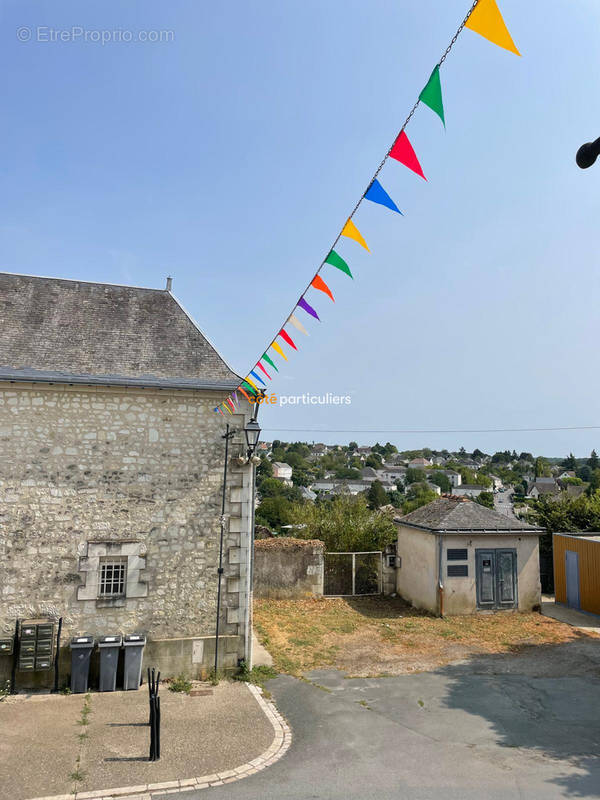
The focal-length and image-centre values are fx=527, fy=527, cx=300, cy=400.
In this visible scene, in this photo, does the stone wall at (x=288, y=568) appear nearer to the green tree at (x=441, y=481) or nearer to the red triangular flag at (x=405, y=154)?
the red triangular flag at (x=405, y=154)

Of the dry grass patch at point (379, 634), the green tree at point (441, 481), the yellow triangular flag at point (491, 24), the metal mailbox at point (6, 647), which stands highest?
the yellow triangular flag at point (491, 24)

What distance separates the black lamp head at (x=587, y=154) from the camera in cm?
379

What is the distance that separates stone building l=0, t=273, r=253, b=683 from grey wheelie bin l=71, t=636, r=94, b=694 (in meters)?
0.30

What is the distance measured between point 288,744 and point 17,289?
8.86 m

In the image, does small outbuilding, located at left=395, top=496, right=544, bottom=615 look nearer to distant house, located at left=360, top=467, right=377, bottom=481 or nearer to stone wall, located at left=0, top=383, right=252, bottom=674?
stone wall, located at left=0, top=383, right=252, bottom=674

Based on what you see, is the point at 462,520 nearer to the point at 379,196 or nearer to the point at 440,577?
the point at 440,577

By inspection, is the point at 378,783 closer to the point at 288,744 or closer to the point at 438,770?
the point at 438,770

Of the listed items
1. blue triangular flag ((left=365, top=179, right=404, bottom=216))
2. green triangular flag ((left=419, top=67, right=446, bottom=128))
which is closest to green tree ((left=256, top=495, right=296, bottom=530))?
blue triangular flag ((left=365, top=179, right=404, bottom=216))

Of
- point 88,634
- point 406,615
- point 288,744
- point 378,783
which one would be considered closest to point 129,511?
point 88,634

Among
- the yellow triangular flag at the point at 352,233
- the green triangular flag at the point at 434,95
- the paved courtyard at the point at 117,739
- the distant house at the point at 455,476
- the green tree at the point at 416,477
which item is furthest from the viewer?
the distant house at the point at 455,476

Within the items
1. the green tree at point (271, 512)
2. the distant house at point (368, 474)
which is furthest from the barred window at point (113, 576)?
the distant house at point (368, 474)

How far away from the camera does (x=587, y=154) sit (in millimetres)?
3836

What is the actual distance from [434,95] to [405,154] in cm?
56

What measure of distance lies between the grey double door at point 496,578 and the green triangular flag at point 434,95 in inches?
468
